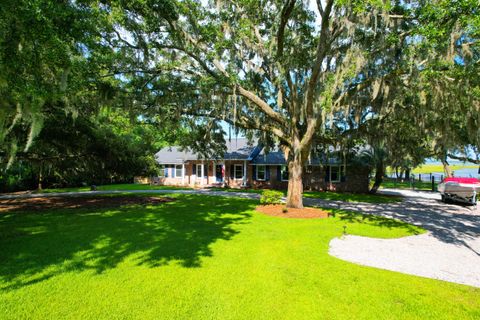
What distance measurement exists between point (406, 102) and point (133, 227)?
1213cm

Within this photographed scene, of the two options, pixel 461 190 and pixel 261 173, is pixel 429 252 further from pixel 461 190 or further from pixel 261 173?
pixel 261 173

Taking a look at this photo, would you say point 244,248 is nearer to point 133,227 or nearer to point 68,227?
point 133,227

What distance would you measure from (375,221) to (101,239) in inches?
355

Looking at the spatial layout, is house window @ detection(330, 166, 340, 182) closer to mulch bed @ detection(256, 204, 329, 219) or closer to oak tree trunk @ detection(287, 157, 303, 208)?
oak tree trunk @ detection(287, 157, 303, 208)

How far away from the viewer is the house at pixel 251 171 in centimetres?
2153

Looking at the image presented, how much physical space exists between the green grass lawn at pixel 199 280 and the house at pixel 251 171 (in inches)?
551

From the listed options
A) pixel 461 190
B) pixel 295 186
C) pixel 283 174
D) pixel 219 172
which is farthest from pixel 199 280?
pixel 219 172

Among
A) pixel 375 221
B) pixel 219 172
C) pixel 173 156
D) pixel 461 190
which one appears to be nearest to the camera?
pixel 375 221

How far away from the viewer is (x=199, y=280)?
169 inches

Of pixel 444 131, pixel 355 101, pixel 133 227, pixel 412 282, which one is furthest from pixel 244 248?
pixel 444 131

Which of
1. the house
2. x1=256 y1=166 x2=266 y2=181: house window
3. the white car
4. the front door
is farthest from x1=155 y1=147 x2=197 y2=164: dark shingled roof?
the white car

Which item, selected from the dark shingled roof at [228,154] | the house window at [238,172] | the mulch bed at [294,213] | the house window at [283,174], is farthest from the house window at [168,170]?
the mulch bed at [294,213]

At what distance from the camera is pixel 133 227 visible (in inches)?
307

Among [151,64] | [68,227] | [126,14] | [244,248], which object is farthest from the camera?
[151,64]
